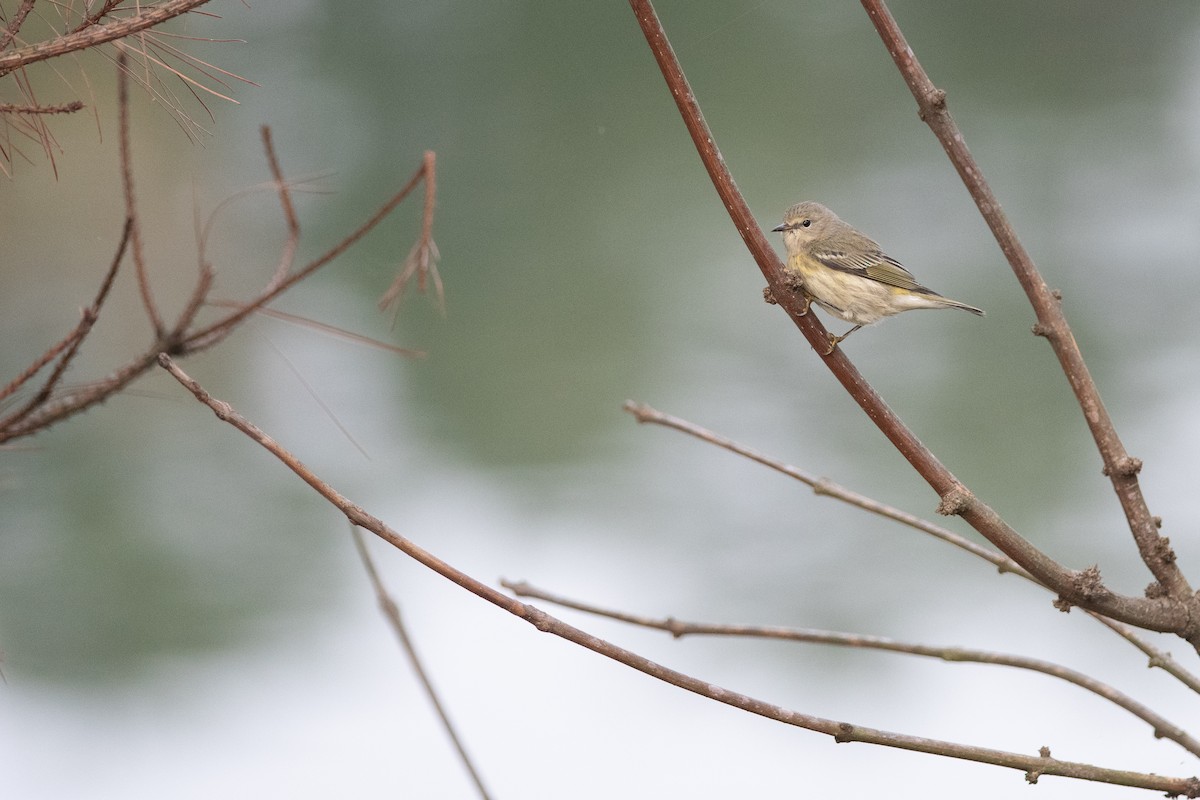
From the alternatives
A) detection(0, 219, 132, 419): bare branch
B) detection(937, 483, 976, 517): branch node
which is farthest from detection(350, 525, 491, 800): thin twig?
detection(937, 483, 976, 517): branch node

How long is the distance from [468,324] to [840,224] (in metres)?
1.09

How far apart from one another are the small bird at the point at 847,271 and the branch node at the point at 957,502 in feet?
2.26

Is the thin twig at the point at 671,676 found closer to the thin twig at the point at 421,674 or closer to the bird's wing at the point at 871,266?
the thin twig at the point at 421,674

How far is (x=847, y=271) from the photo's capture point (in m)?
→ 1.35

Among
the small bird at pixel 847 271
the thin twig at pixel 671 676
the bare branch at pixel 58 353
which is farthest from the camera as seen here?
the small bird at pixel 847 271

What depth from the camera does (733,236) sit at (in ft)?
7.97

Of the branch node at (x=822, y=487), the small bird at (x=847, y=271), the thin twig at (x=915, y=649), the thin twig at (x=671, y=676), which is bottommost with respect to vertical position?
the thin twig at (x=671, y=676)

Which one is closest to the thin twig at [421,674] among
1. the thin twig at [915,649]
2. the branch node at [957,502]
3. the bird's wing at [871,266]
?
the thin twig at [915,649]

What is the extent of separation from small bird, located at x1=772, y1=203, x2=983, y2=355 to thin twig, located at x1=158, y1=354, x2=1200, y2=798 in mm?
773

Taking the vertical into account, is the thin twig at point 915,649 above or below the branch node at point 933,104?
below

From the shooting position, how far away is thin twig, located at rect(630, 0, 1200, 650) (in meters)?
0.58

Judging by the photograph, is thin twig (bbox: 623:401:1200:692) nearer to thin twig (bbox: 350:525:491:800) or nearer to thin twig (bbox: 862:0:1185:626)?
thin twig (bbox: 862:0:1185:626)

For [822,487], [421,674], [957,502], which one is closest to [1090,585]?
[957,502]

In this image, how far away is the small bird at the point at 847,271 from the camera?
1328 millimetres
